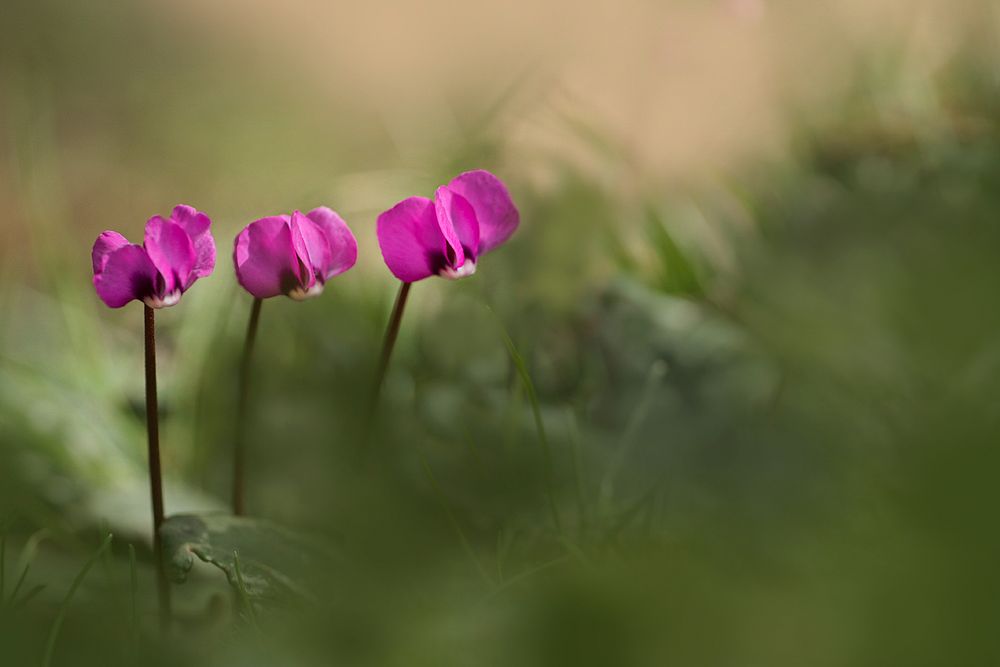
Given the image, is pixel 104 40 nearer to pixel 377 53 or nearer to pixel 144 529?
pixel 377 53

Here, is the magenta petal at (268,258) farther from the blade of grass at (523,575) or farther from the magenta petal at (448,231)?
the blade of grass at (523,575)

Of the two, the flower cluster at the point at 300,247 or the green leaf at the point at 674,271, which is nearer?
the flower cluster at the point at 300,247

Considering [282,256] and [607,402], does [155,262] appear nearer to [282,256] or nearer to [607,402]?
[282,256]

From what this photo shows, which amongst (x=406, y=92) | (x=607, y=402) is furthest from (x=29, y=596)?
(x=406, y=92)

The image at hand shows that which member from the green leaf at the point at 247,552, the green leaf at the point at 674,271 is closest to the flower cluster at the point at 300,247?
the green leaf at the point at 247,552

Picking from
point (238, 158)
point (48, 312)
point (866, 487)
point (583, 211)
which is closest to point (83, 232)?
point (238, 158)

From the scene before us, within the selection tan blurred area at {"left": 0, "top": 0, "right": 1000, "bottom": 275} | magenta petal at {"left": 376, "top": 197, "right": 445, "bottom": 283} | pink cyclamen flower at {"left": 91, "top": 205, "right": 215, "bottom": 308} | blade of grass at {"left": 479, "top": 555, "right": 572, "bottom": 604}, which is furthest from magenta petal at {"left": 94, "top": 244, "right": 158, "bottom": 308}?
→ tan blurred area at {"left": 0, "top": 0, "right": 1000, "bottom": 275}
